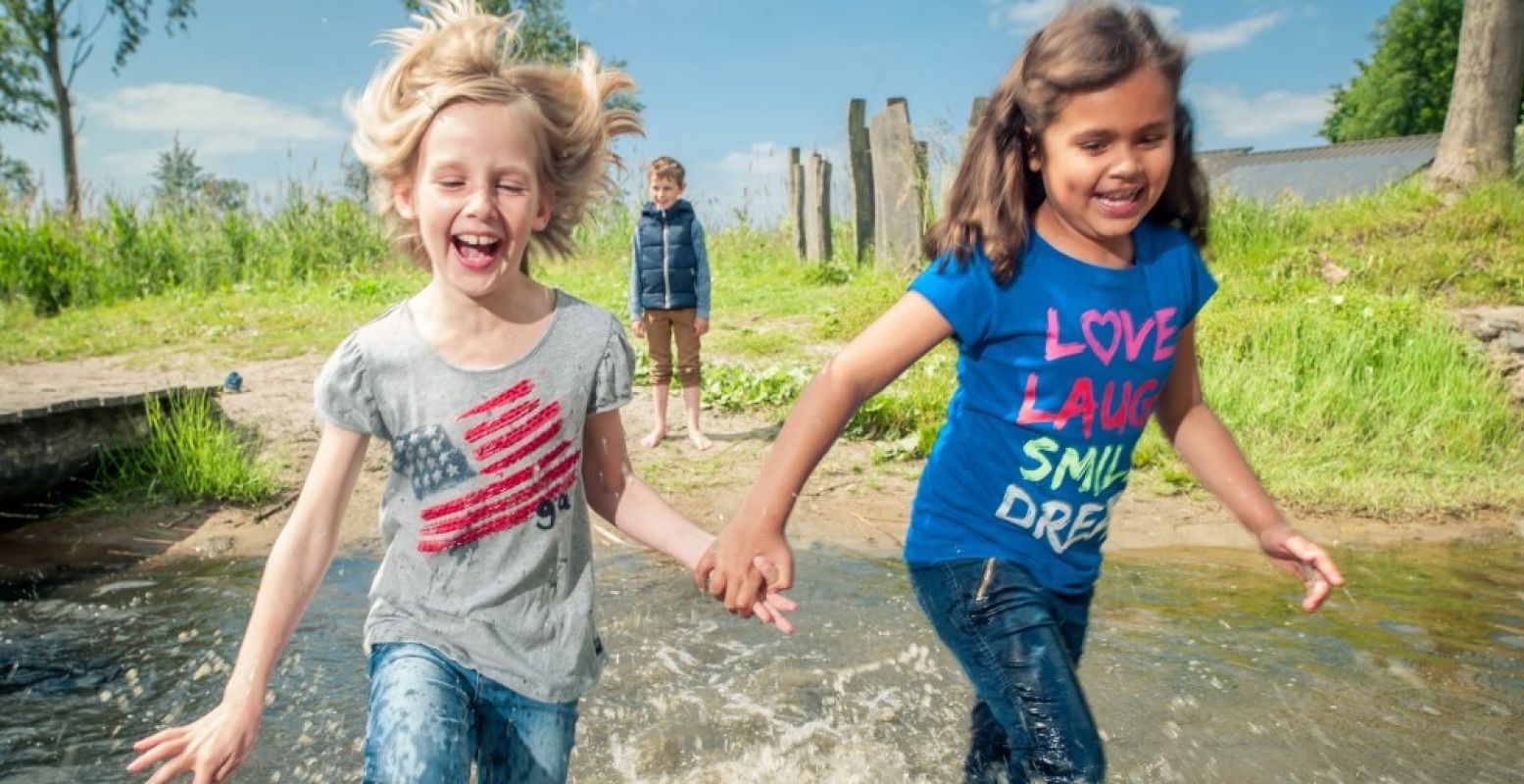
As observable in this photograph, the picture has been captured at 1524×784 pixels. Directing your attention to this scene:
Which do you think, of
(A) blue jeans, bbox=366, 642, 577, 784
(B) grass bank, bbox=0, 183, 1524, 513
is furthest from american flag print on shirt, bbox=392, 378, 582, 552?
(B) grass bank, bbox=0, 183, 1524, 513

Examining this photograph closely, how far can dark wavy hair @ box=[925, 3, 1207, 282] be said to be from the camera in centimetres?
227

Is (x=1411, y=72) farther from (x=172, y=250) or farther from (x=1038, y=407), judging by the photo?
(x=1038, y=407)

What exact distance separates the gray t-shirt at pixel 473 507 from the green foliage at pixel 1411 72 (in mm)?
53658

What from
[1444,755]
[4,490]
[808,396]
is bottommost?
[1444,755]

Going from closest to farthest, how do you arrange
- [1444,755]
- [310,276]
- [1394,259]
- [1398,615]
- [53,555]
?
[1444,755] < [1398,615] < [53,555] < [1394,259] < [310,276]

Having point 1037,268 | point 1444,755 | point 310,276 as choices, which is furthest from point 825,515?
point 310,276

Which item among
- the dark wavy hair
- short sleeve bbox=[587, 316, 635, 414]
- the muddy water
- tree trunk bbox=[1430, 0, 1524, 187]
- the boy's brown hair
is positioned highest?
tree trunk bbox=[1430, 0, 1524, 187]

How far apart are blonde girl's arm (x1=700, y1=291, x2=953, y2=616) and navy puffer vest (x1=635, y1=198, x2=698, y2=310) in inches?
202

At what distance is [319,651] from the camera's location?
13.6 ft

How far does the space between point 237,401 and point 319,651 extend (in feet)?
11.9

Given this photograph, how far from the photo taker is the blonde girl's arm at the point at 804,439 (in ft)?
6.79

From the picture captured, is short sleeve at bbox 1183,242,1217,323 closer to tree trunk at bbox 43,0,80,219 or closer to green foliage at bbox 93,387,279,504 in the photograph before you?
green foliage at bbox 93,387,279,504

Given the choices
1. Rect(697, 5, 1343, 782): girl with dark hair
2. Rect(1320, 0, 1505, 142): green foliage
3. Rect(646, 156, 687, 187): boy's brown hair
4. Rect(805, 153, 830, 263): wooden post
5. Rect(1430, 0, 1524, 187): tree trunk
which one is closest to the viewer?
Rect(697, 5, 1343, 782): girl with dark hair

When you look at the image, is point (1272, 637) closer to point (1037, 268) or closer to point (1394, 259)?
point (1037, 268)
